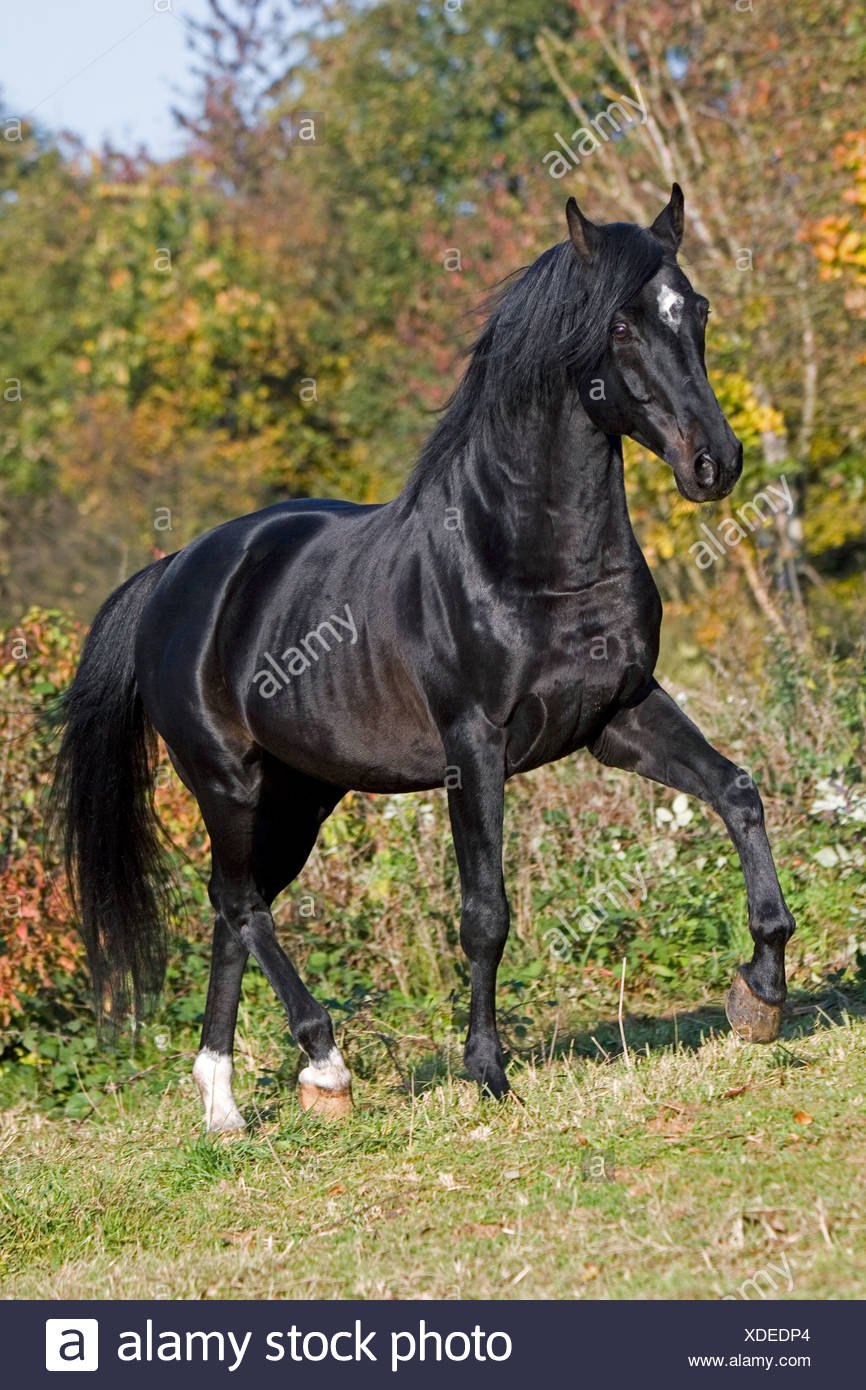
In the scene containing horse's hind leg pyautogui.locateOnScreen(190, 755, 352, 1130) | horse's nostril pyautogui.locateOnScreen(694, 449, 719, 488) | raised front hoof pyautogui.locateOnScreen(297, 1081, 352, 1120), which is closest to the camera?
horse's nostril pyautogui.locateOnScreen(694, 449, 719, 488)

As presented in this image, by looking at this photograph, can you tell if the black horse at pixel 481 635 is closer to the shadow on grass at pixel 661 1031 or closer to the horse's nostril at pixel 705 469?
the horse's nostril at pixel 705 469

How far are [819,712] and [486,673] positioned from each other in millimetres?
3477

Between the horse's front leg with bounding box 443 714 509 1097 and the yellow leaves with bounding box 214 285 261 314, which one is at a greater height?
the yellow leaves with bounding box 214 285 261 314

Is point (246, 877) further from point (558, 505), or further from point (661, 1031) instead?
point (558, 505)

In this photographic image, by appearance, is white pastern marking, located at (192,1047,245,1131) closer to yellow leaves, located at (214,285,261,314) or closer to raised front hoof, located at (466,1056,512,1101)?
raised front hoof, located at (466,1056,512,1101)

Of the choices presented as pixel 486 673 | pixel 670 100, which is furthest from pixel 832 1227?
pixel 670 100

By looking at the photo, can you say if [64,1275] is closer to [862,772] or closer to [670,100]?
[862,772]

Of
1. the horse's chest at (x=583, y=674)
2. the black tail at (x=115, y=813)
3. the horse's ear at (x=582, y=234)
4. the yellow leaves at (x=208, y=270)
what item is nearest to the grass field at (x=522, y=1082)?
the black tail at (x=115, y=813)

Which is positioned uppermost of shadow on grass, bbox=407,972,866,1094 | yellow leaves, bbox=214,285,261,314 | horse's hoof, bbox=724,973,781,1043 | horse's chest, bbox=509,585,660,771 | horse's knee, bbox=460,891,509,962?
yellow leaves, bbox=214,285,261,314

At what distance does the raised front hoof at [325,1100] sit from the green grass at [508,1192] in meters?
0.06

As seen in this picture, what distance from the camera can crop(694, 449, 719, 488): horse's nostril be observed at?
13.6 feet

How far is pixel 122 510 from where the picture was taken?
1792 centimetres

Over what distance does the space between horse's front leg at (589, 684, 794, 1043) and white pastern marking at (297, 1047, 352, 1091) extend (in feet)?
4.39

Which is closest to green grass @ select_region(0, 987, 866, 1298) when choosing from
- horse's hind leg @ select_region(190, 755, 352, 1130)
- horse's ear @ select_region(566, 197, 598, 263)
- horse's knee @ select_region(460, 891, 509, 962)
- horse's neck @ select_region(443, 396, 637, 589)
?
horse's hind leg @ select_region(190, 755, 352, 1130)
